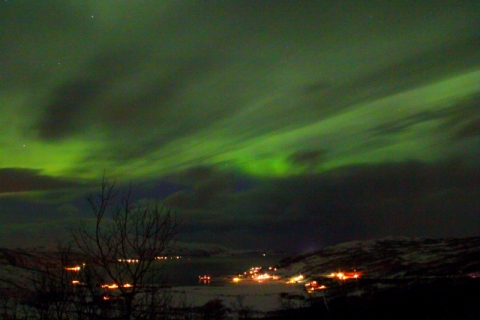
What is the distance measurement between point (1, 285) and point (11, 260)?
56.9 meters

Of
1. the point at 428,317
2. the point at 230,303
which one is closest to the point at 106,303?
the point at 428,317

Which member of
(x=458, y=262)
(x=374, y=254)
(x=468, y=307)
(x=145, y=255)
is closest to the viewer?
(x=145, y=255)

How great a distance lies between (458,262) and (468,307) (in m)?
56.4

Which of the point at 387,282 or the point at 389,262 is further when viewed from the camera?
the point at 389,262

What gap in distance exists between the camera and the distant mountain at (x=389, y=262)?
213ft

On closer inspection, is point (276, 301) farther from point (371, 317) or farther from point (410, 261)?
point (410, 261)

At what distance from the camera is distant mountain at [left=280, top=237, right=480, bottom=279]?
213 ft

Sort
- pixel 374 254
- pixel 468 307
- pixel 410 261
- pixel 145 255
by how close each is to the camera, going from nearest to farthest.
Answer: pixel 145 255, pixel 468 307, pixel 410 261, pixel 374 254

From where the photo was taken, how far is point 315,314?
30891 millimetres

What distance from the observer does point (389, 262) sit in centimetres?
8675

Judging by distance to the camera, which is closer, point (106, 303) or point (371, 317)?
point (106, 303)

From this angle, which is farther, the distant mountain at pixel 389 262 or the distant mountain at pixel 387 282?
the distant mountain at pixel 389 262

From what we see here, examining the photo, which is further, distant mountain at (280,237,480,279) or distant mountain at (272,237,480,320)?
distant mountain at (280,237,480,279)

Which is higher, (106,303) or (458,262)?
(106,303)
